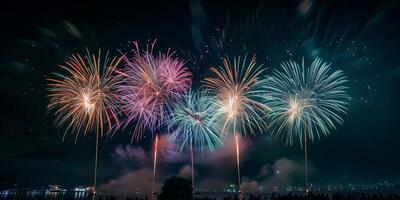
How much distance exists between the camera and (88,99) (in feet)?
118

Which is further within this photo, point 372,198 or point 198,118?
point 198,118

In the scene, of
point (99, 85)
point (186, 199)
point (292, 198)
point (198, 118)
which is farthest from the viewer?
point (198, 118)

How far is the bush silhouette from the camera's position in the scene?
3034cm

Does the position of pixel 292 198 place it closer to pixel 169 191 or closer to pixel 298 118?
pixel 298 118

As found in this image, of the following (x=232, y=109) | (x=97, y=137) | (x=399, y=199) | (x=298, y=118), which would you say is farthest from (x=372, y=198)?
(x=97, y=137)

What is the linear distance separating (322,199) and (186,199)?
13.2 m

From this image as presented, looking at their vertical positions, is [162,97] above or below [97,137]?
above

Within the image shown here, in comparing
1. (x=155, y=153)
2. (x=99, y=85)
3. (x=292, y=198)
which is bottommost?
(x=292, y=198)

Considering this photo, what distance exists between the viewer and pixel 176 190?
99.9ft

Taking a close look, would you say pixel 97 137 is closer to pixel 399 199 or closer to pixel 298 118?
pixel 298 118

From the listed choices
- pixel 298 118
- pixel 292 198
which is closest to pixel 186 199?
pixel 292 198

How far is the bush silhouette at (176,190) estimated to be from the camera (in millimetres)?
30344

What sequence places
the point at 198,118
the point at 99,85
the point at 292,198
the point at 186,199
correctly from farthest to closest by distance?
the point at 198,118
the point at 99,85
the point at 292,198
the point at 186,199

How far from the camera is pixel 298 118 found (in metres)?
40.2
